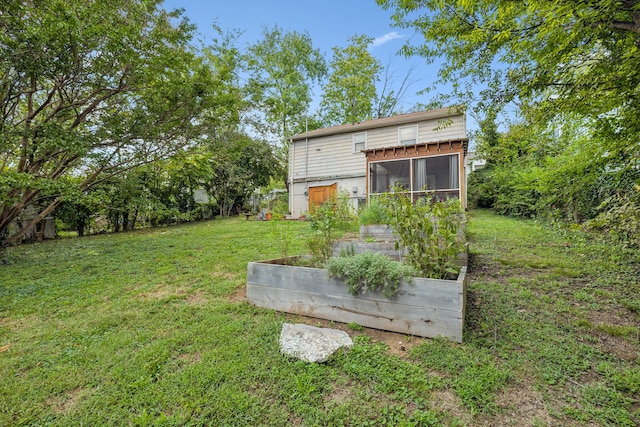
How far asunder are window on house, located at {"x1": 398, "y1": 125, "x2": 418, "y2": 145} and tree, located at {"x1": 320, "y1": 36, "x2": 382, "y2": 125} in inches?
319

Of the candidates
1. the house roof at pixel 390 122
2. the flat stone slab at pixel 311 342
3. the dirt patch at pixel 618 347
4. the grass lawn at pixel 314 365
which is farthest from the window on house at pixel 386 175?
the flat stone slab at pixel 311 342

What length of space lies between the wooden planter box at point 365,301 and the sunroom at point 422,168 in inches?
239

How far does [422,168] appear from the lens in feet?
30.7

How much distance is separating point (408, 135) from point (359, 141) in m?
2.06

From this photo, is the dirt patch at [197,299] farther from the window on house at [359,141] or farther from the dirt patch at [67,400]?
the window on house at [359,141]

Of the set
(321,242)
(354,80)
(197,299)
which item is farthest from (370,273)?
(354,80)

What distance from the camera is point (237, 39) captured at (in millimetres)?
18781

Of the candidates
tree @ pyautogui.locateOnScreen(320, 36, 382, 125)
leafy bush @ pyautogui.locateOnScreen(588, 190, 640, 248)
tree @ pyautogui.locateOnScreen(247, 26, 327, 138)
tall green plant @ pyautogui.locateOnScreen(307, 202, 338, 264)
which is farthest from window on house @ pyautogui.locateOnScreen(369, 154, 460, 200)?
tree @ pyautogui.locateOnScreen(247, 26, 327, 138)

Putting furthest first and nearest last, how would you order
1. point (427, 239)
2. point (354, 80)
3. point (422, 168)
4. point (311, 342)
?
point (354, 80), point (422, 168), point (427, 239), point (311, 342)

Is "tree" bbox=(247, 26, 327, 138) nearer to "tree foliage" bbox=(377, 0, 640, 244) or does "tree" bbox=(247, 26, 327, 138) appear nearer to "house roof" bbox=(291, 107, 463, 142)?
"house roof" bbox=(291, 107, 463, 142)

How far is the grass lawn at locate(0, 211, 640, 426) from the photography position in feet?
5.51

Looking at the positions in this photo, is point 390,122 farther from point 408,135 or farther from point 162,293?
point 162,293

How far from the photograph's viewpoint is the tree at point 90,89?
470cm

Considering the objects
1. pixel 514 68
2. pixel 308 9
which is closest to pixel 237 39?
pixel 308 9
